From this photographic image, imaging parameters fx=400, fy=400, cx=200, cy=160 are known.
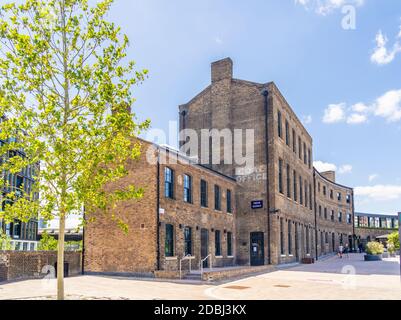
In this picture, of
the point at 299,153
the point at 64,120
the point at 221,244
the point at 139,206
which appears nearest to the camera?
the point at 64,120

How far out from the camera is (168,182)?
68.8ft

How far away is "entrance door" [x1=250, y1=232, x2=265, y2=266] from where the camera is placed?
2786 centimetres

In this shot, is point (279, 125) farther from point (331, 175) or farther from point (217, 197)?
point (331, 175)

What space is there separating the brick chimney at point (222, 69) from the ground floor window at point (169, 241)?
15042 mm

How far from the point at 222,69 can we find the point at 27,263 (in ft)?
66.3

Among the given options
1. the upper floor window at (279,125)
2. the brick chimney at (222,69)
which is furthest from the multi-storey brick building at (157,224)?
the brick chimney at (222,69)

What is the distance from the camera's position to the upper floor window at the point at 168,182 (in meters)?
20.6

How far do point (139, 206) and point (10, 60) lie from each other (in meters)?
11.1

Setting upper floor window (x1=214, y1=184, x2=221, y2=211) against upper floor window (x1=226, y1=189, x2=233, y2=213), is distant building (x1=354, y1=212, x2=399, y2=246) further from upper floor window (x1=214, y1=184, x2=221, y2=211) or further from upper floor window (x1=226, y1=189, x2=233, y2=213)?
upper floor window (x1=214, y1=184, x2=221, y2=211)

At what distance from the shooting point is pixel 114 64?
37.0 ft

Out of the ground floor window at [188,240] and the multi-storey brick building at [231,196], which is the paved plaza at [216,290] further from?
the ground floor window at [188,240]

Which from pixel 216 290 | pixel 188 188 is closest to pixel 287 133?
pixel 188 188
